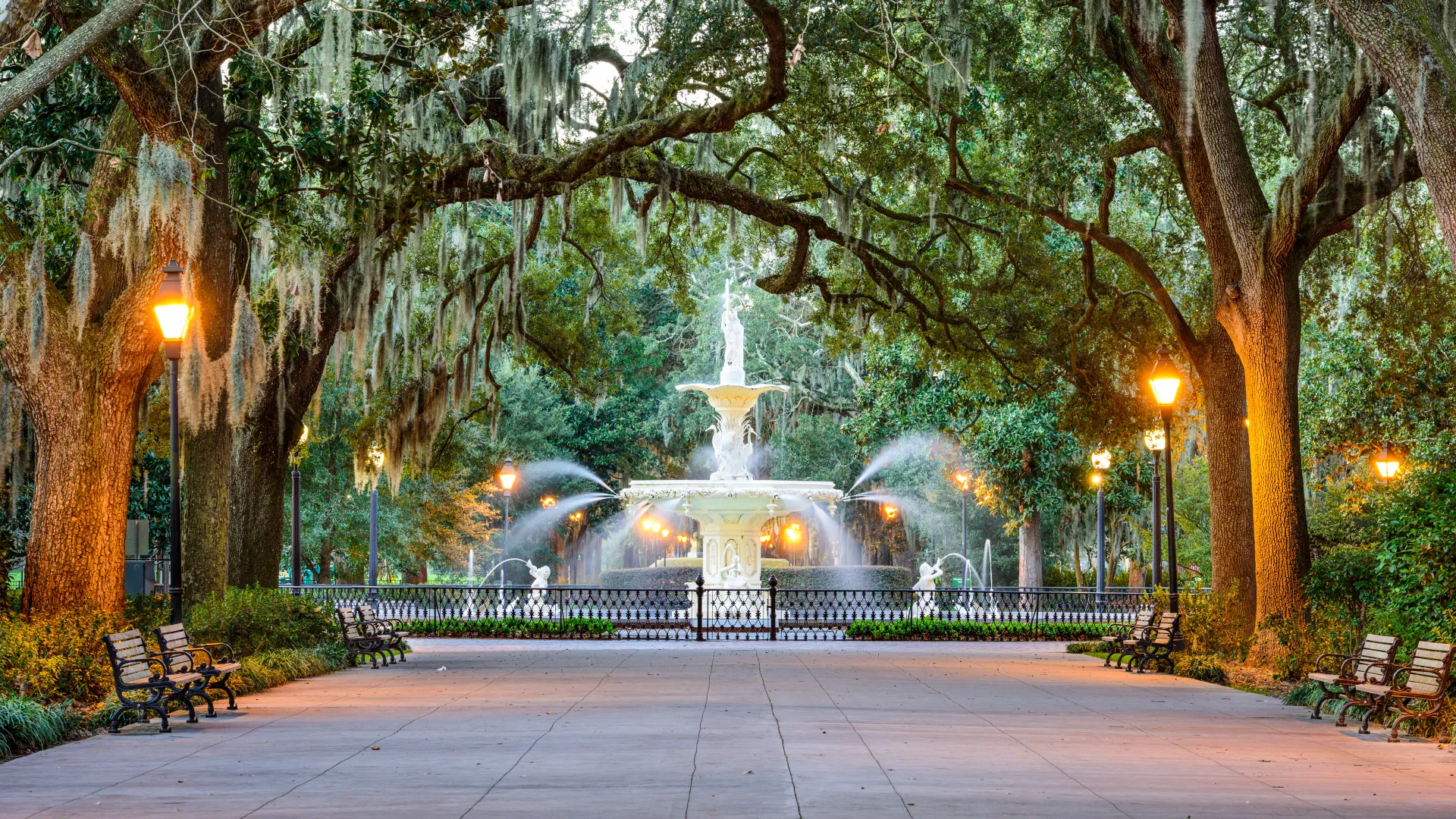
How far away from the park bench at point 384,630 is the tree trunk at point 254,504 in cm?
139

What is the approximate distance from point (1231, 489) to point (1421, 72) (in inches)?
338

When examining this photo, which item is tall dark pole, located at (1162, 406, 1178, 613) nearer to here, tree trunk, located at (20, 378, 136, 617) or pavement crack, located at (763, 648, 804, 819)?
pavement crack, located at (763, 648, 804, 819)

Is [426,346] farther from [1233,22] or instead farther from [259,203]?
[1233,22]

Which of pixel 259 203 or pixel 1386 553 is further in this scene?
pixel 259 203

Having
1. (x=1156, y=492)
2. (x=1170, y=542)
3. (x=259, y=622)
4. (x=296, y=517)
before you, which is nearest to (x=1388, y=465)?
(x=1156, y=492)

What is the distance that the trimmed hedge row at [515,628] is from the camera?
25.8 meters

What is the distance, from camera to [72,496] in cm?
1350

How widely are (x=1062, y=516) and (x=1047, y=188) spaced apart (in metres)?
25.6

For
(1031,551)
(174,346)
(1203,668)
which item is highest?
(174,346)

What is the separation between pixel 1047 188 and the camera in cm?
2006

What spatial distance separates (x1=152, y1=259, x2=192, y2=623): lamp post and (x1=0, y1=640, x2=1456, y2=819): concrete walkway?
1.51 meters

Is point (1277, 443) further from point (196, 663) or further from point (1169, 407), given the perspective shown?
point (196, 663)

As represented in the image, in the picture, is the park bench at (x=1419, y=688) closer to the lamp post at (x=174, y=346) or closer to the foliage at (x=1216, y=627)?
the foliage at (x=1216, y=627)

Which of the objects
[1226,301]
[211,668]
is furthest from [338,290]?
[1226,301]
